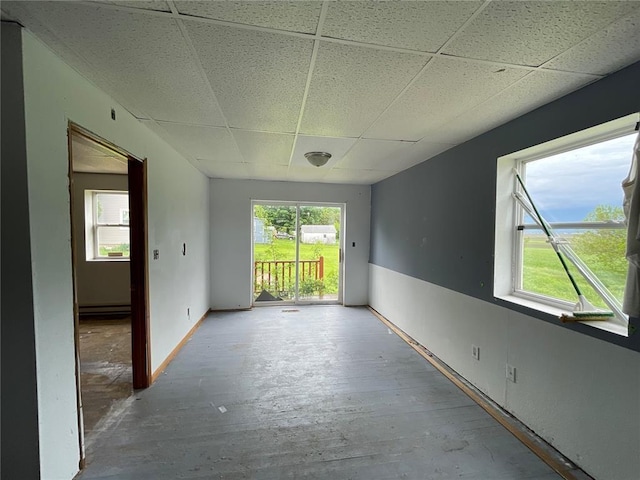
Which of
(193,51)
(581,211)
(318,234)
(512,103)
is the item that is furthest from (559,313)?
(318,234)

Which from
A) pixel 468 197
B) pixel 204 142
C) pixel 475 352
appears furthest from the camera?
pixel 204 142

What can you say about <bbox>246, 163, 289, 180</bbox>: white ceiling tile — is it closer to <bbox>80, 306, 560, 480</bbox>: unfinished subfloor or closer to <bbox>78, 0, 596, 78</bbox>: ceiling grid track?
<bbox>80, 306, 560, 480</bbox>: unfinished subfloor

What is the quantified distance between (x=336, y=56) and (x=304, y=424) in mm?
2299

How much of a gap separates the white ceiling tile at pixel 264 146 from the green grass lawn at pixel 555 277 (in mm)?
2224

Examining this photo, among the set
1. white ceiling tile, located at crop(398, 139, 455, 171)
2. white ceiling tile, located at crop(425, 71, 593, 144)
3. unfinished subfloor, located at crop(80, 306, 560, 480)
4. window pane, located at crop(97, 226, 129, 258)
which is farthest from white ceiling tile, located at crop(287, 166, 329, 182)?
window pane, located at crop(97, 226, 129, 258)

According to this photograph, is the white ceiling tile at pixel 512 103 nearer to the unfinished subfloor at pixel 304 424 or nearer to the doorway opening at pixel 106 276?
the unfinished subfloor at pixel 304 424

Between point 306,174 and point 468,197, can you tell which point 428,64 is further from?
point 306,174

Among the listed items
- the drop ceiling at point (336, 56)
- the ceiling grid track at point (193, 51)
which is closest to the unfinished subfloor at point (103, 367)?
the drop ceiling at point (336, 56)

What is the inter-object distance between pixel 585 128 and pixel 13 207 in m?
A: 2.95

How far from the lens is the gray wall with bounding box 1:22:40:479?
3.94 feet

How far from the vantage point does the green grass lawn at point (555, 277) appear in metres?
1.66

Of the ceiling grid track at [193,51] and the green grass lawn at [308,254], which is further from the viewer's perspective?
the green grass lawn at [308,254]

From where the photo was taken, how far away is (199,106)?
6.36ft

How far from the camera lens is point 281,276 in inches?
203
